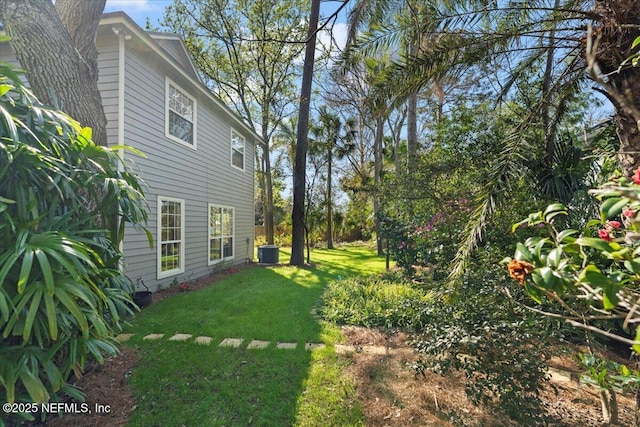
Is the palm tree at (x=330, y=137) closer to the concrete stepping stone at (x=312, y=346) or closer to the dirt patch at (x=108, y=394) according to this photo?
the concrete stepping stone at (x=312, y=346)

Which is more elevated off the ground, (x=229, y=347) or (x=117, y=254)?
(x=117, y=254)

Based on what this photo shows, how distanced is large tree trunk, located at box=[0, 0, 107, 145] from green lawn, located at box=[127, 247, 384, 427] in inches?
105

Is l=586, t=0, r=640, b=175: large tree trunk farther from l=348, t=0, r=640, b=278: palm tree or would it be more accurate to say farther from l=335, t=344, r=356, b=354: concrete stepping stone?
l=335, t=344, r=356, b=354: concrete stepping stone

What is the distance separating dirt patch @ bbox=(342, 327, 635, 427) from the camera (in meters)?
2.52

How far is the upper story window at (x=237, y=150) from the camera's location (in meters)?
10.7

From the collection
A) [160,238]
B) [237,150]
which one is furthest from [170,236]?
[237,150]

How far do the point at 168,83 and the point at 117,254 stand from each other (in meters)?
5.51

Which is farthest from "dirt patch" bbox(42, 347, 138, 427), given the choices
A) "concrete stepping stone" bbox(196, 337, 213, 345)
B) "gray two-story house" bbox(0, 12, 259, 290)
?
"gray two-story house" bbox(0, 12, 259, 290)

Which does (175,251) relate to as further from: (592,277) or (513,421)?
(592,277)

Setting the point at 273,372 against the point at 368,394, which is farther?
the point at 273,372

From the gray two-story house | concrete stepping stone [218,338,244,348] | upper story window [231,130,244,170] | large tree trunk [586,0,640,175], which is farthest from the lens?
upper story window [231,130,244,170]

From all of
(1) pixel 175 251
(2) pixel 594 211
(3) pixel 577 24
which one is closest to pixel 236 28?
(1) pixel 175 251

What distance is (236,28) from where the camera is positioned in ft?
44.9

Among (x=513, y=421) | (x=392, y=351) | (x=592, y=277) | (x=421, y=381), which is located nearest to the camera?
(x=592, y=277)
